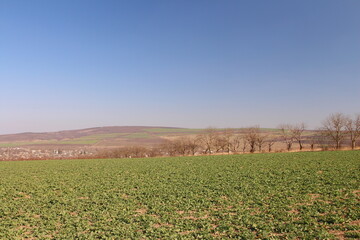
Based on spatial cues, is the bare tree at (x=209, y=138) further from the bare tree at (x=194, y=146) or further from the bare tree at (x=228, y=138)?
the bare tree at (x=228, y=138)

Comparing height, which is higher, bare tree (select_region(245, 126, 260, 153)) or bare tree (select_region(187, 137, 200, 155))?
bare tree (select_region(245, 126, 260, 153))

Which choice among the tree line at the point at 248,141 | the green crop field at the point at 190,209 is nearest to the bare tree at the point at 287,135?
the tree line at the point at 248,141

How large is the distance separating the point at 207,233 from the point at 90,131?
204 metres

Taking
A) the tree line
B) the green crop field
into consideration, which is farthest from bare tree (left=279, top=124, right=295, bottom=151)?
the green crop field

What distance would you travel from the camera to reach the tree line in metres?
66.0

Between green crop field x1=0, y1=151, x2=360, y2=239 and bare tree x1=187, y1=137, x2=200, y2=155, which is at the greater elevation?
green crop field x1=0, y1=151, x2=360, y2=239

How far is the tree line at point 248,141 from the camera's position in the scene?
6600 centimetres

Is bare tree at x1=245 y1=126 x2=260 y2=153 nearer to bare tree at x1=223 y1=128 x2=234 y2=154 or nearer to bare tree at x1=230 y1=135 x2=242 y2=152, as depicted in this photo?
bare tree at x1=230 y1=135 x2=242 y2=152

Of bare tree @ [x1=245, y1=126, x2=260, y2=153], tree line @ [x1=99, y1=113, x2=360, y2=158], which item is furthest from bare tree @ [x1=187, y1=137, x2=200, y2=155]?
bare tree @ [x1=245, y1=126, x2=260, y2=153]

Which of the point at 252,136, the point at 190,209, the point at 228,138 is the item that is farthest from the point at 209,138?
the point at 190,209

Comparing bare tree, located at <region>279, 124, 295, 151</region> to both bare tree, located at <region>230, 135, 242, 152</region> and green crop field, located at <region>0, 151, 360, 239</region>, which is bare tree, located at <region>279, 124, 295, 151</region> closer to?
bare tree, located at <region>230, 135, 242, 152</region>

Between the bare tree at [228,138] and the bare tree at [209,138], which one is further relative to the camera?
the bare tree at [209,138]

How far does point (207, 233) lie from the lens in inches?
444

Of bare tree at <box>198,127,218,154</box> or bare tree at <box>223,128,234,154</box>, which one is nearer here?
bare tree at <box>223,128,234,154</box>
